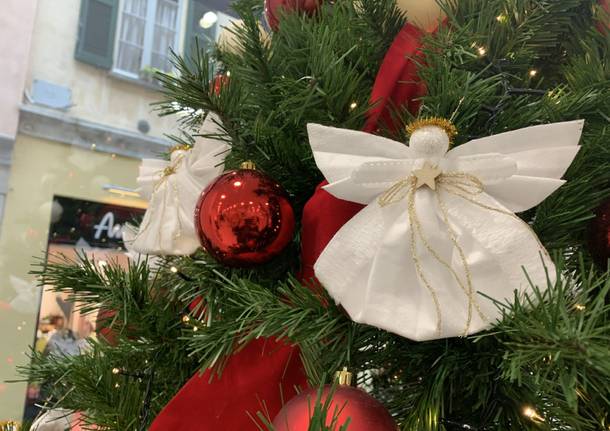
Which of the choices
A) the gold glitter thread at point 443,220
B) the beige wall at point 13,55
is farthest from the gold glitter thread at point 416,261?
the beige wall at point 13,55

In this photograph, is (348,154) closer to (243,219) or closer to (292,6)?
(243,219)

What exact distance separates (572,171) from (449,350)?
14cm

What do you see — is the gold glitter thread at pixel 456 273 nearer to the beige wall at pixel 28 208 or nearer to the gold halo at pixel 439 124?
the gold halo at pixel 439 124

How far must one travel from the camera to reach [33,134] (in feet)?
6.80

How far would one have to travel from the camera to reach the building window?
2301 millimetres

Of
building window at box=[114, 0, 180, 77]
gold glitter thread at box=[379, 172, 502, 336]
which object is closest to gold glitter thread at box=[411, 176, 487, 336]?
gold glitter thread at box=[379, 172, 502, 336]

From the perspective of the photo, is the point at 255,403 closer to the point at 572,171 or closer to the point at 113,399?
the point at 113,399

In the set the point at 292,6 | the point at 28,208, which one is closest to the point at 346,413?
the point at 292,6

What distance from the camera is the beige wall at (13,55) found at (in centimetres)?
199

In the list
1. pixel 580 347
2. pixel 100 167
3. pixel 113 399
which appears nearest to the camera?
pixel 580 347

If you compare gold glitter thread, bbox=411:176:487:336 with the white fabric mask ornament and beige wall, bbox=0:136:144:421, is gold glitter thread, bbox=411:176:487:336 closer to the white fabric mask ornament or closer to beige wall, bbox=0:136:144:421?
the white fabric mask ornament

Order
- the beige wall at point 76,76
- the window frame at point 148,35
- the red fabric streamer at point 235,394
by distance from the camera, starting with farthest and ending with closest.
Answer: the window frame at point 148,35 < the beige wall at point 76,76 < the red fabric streamer at point 235,394

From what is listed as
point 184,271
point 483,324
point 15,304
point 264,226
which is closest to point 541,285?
point 483,324

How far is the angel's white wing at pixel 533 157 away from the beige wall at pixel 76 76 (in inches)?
79.1
